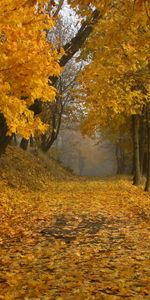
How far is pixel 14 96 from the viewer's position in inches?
451

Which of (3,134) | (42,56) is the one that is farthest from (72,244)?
(3,134)

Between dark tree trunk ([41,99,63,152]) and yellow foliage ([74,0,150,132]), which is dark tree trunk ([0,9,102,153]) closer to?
yellow foliage ([74,0,150,132])

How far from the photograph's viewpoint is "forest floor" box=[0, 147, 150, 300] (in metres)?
6.27

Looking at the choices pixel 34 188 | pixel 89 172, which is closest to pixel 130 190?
pixel 34 188

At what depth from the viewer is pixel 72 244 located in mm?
9609

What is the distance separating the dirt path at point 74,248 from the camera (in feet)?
20.4

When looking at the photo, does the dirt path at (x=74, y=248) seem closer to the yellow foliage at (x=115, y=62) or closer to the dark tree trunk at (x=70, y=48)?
the dark tree trunk at (x=70, y=48)

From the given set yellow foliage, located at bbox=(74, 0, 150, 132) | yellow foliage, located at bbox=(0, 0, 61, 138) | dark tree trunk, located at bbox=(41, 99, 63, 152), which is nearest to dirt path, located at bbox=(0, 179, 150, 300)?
yellow foliage, located at bbox=(0, 0, 61, 138)

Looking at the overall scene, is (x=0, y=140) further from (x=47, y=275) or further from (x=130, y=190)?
(x=47, y=275)

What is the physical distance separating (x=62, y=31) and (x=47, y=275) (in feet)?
109

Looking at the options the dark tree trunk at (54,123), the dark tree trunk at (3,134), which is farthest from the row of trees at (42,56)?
the dark tree trunk at (54,123)

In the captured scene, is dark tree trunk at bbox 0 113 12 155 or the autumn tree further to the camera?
dark tree trunk at bbox 0 113 12 155

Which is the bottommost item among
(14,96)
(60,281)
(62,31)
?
(60,281)

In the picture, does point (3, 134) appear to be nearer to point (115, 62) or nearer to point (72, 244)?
point (115, 62)
